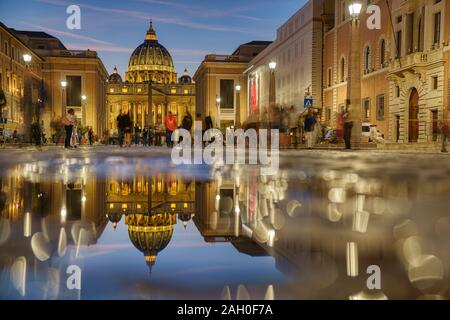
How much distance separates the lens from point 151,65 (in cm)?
15838

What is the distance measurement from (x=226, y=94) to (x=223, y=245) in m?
87.1

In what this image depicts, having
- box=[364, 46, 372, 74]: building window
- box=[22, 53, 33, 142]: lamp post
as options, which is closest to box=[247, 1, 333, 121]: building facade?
box=[364, 46, 372, 74]: building window

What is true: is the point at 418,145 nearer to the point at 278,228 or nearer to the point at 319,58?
the point at 319,58

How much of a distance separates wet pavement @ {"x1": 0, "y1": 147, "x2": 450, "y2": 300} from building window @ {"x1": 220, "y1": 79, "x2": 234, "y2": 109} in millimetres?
84635

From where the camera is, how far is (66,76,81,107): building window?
8000 cm

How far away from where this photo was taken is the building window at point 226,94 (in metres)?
89.1

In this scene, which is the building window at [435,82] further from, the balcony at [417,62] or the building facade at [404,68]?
the balcony at [417,62]

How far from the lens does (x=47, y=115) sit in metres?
75.1

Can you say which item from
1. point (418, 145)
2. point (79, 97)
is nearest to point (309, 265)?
point (418, 145)

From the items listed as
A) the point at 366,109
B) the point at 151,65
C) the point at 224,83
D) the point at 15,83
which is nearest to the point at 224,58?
the point at 224,83

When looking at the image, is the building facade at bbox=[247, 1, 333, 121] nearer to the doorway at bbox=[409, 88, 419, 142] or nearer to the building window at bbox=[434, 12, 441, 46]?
the doorway at bbox=[409, 88, 419, 142]

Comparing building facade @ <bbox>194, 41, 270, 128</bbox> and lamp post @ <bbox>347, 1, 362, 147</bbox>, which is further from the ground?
building facade @ <bbox>194, 41, 270, 128</bbox>
